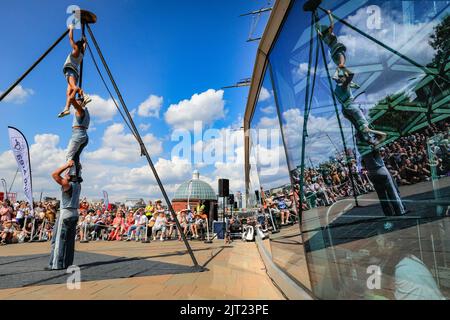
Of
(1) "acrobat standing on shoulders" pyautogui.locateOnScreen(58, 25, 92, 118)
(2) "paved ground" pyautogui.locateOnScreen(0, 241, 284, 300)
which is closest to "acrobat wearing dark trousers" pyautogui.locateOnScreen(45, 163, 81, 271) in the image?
(2) "paved ground" pyautogui.locateOnScreen(0, 241, 284, 300)

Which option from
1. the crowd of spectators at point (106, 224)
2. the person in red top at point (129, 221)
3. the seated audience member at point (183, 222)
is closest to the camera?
the crowd of spectators at point (106, 224)

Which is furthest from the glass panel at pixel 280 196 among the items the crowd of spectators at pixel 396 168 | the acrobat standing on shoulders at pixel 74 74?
the acrobat standing on shoulders at pixel 74 74

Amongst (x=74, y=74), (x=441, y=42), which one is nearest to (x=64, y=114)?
(x=74, y=74)

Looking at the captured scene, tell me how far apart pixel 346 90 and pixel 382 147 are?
14.3 inches

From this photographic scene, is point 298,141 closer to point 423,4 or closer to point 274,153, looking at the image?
point 274,153

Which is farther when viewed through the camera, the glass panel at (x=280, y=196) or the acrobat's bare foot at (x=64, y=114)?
the acrobat's bare foot at (x=64, y=114)

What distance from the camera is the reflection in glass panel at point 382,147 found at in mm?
1181

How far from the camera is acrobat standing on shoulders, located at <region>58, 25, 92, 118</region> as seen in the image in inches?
192

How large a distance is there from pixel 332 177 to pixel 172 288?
241 cm

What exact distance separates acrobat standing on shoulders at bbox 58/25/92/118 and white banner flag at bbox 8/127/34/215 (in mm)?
8623

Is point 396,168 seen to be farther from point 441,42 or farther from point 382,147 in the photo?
point 441,42

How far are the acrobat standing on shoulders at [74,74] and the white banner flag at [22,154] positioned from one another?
28.3ft

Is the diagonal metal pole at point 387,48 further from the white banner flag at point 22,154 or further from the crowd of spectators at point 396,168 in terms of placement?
the white banner flag at point 22,154

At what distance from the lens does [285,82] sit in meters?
2.61
